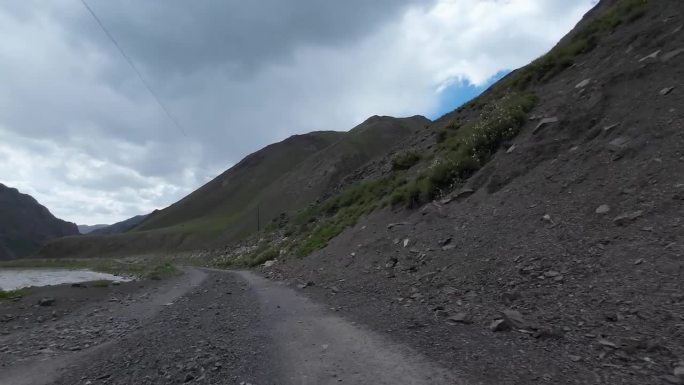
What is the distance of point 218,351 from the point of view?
306 inches

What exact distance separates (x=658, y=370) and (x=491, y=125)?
1597 centimetres

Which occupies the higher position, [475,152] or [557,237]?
[475,152]

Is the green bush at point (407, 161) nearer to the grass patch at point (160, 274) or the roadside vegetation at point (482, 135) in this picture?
the roadside vegetation at point (482, 135)

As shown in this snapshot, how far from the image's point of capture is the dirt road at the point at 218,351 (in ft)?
20.4

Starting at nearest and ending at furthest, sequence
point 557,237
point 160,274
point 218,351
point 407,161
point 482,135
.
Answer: point 218,351 → point 557,237 → point 482,135 → point 407,161 → point 160,274

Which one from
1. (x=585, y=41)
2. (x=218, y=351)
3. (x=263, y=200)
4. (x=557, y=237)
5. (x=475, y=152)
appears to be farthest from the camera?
(x=263, y=200)

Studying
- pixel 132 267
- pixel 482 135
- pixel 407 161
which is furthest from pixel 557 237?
pixel 132 267

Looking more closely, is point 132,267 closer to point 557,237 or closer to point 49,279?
point 49,279

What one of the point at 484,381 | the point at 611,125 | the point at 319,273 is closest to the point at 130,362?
the point at 484,381

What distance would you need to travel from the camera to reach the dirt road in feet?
20.4

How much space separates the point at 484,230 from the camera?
12922mm

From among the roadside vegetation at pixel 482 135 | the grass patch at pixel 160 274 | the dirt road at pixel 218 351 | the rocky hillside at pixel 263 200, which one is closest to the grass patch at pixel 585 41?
the roadside vegetation at pixel 482 135

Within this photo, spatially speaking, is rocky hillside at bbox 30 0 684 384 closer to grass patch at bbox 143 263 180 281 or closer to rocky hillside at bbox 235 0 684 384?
rocky hillside at bbox 235 0 684 384

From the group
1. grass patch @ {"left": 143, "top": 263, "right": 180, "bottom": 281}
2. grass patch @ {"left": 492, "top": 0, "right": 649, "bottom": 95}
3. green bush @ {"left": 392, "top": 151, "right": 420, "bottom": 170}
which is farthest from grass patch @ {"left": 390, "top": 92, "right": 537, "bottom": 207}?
grass patch @ {"left": 143, "top": 263, "right": 180, "bottom": 281}
